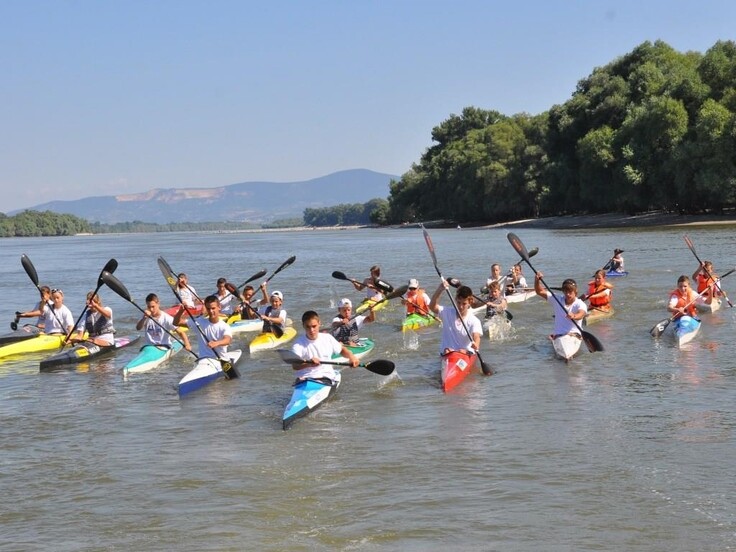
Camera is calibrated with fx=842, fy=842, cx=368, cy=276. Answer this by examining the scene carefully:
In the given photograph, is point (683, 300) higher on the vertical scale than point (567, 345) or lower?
higher

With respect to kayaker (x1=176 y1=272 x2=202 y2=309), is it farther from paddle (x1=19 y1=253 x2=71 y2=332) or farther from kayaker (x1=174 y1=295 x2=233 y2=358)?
kayaker (x1=174 y1=295 x2=233 y2=358)

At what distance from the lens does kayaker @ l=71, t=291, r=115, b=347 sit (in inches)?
733

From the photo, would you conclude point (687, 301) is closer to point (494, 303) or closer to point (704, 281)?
point (704, 281)

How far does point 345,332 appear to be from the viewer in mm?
17141

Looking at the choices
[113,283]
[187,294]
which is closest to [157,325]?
[113,283]

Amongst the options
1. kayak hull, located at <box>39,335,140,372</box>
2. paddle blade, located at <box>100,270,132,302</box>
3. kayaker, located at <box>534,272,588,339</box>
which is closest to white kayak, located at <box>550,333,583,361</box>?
kayaker, located at <box>534,272,588,339</box>

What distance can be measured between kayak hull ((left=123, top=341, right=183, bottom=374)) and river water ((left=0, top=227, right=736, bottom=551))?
31cm

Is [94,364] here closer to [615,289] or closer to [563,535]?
[563,535]

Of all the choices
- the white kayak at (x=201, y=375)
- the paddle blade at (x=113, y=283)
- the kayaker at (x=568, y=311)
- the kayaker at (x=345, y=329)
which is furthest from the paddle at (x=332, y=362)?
the paddle blade at (x=113, y=283)

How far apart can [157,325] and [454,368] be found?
6511mm

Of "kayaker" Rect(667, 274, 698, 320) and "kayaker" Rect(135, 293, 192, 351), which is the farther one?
"kayaker" Rect(667, 274, 698, 320)

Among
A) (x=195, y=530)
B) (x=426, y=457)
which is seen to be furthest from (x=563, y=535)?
(x=195, y=530)

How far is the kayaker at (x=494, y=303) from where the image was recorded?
2022 centimetres

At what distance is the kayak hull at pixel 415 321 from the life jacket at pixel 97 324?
7.00m
